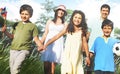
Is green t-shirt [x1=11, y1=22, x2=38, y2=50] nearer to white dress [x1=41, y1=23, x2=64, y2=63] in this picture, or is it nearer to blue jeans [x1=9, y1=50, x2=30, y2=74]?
blue jeans [x1=9, y1=50, x2=30, y2=74]

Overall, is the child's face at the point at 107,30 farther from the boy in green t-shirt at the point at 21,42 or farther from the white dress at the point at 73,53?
the boy in green t-shirt at the point at 21,42

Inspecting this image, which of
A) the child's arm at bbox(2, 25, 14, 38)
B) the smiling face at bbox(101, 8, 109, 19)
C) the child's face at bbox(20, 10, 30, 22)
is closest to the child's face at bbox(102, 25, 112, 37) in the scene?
the smiling face at bbox(101, 8, 109, 19)

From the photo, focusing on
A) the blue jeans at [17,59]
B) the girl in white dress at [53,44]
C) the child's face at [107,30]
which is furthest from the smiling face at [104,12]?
the blue jeans at [17,59]

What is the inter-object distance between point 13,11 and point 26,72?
84 cm

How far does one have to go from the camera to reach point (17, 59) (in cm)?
867

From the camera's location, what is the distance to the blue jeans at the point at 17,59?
8.67 m

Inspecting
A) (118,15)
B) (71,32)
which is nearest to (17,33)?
(71,32)

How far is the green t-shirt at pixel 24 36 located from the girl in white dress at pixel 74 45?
262mm

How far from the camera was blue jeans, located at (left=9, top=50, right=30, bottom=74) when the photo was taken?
8672mm

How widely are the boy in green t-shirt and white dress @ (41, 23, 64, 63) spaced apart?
0.12 m

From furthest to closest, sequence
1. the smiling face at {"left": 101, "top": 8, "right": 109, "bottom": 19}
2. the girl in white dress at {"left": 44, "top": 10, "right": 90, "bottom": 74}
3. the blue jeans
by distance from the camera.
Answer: the smiling face at {"left": 101, "top": 8, "right": 109, "bottom": 19}
the girl in white dress at {"left": 44, "top": 10, "right": 90, "bottom": 74}
the blue jeans

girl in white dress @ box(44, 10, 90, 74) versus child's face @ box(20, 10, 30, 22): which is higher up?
child's face @ box(20, 10, 30, 22)

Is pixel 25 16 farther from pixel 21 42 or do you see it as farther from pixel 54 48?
pixel 54 48

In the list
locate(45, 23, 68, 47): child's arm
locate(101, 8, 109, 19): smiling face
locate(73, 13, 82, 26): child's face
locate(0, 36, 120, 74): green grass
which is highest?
locate(101, 8, 109, 19): smiling face
